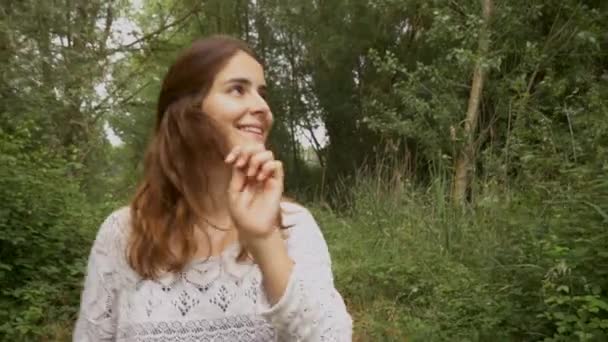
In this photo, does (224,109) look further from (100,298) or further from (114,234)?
(100,298)

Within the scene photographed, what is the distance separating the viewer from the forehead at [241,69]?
1.59 metres

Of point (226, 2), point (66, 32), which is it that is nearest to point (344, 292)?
point (66, 32)

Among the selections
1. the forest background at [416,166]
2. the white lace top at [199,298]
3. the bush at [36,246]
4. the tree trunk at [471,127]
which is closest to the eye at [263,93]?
the white lace top at [199,298]

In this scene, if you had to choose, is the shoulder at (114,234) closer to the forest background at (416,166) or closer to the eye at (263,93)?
the eye at (263,93)

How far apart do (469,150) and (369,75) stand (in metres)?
8.61

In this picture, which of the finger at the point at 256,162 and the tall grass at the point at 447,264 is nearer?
the finger at the point at 256,162

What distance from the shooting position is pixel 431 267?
4934 mm

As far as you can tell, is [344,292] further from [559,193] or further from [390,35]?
[390,35]

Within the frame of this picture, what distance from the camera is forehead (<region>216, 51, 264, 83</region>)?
1.59 m

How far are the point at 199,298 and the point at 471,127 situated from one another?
6678 millimetres

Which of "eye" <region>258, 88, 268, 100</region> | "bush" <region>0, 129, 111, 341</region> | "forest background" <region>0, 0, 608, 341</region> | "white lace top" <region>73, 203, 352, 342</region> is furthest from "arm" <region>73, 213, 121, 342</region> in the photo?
"bush" <region>0, 129, 111, 341</region>

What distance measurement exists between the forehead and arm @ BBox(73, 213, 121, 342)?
0.45 meters

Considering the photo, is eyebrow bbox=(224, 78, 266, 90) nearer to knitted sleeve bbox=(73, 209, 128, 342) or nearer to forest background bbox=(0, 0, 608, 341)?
knitted sleeve bbox=(73, 209, 128, 342)

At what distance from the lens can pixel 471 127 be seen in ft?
25.5
